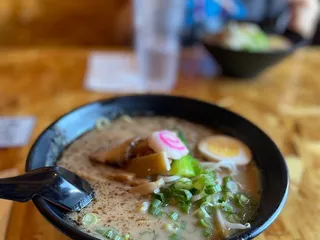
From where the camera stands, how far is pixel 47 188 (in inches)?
30.5

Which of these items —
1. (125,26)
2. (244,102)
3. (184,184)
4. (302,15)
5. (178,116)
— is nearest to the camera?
(184,184)

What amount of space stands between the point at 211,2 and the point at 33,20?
120 cm

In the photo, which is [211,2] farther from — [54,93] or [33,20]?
[33,20]

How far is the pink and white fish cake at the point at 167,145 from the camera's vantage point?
933mm

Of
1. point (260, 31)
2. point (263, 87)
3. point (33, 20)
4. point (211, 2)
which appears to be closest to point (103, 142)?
point (263, 87)

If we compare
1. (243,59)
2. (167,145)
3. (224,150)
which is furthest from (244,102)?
(167,145)

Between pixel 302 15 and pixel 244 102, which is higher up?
pixel 302 15

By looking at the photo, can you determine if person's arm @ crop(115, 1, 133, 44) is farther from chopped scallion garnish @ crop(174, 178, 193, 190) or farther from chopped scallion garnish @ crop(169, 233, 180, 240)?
chopped scallion garnish @ crop(169, 233, 180, 240)

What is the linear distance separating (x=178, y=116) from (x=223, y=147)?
208 millimetres

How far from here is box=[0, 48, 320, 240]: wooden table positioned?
0.98 metres

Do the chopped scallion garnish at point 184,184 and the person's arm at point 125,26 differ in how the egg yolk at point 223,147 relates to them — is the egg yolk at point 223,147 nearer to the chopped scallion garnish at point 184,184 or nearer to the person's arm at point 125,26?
the chopped scallion garnish at point 184,184

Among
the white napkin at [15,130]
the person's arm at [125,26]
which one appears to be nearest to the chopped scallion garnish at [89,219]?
the white napkin at [15,130]

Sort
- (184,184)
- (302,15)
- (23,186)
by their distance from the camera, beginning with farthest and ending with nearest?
(302,15), (184,184), (23,186)

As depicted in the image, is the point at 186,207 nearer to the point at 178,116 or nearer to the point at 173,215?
the point at 173,215
